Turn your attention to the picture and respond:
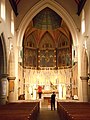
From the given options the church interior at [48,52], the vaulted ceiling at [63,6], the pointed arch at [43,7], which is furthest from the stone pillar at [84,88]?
the vaulted ceiling at [63,6]

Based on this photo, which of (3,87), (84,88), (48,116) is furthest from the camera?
(84,88)

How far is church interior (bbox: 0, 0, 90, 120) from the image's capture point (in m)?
24.2

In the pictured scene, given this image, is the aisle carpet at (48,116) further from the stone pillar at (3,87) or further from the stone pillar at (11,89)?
the stone pillar at (11,89)

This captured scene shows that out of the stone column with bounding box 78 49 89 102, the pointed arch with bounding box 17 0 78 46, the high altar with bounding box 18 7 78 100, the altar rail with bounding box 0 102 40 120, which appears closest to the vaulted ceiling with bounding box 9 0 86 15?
the pointed arch with bounding box 17 0 78 46

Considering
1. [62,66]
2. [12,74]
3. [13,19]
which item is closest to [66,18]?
[13,19]

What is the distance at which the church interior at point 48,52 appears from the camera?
24188 millimetres

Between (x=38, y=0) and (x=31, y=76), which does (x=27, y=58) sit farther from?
(x=38, y=0)

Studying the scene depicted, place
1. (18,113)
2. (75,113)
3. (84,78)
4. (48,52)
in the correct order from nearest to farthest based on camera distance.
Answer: (75,113) < (18,113) < (84,78) < (48,52)

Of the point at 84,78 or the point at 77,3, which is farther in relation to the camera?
the point at 77,3

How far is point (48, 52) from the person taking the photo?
36062 millimetres

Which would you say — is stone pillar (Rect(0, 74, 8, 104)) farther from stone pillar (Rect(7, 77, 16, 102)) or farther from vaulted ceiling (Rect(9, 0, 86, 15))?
vaulted ceiling (Rect(9, 0, 86, 15))

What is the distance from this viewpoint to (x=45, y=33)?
3581cm

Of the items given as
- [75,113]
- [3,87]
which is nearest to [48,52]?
[3,87]

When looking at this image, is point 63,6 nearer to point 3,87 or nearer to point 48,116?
point 3,87
